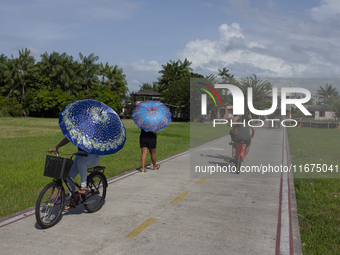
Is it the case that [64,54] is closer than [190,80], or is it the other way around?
[190,80]

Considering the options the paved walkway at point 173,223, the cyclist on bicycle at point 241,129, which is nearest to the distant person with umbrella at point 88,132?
the paved walkway at point 173,223

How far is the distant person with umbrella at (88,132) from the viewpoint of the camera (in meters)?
5.34

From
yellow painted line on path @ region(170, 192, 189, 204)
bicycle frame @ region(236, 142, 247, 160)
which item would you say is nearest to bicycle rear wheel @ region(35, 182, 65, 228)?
yellow painted line on path @ region(170, 192, 189, 204)

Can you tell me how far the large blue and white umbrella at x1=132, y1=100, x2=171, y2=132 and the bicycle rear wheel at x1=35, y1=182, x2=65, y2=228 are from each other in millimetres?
4249

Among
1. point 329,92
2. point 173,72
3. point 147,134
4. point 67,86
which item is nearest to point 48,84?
point 67,86

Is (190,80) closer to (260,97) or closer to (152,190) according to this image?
(260,97)

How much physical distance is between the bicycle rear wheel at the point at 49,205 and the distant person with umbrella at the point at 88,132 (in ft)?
1.10

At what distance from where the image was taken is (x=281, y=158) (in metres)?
→ 13.9

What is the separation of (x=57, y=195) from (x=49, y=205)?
195 millimetres

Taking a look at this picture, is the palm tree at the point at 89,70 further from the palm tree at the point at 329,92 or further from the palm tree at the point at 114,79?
the palm tree at the point at 329,92

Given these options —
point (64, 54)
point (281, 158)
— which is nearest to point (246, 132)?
point (281, 158)

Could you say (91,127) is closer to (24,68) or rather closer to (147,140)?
(147,140)

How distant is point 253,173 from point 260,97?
61.3 m

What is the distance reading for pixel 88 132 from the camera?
17.8ft
